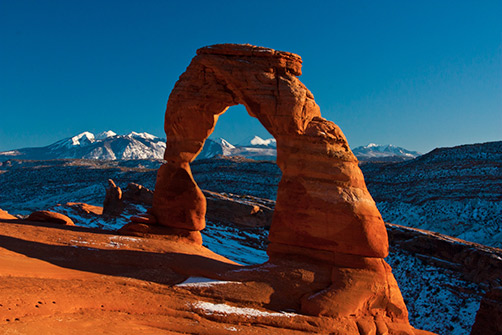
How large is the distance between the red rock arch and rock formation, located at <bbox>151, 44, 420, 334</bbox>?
3 cm

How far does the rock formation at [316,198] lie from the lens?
11148 mm

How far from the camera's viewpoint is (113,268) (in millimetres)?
11148

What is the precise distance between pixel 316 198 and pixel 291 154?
1.73 m

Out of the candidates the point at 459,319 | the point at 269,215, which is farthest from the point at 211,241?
the point at 459,319

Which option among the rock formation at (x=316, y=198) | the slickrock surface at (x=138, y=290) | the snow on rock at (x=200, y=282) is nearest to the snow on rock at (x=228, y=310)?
the slickrock surface at (x=138, y=290)

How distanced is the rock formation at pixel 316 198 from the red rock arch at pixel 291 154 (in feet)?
0.10

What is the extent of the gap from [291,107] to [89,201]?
47.7m

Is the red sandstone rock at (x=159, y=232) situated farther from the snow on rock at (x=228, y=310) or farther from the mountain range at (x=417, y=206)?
the mountain range at (x=417, y=206)

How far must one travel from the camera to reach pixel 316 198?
12.2 metres

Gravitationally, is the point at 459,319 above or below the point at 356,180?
below

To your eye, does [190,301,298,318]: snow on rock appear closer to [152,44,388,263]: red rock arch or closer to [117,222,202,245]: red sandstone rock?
[152,44,388,263]: red rock arch

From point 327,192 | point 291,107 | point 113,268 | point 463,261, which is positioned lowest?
point 463,261

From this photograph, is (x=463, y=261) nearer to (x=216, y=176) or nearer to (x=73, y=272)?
(x=73, y=272)

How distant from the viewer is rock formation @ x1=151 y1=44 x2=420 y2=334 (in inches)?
439
